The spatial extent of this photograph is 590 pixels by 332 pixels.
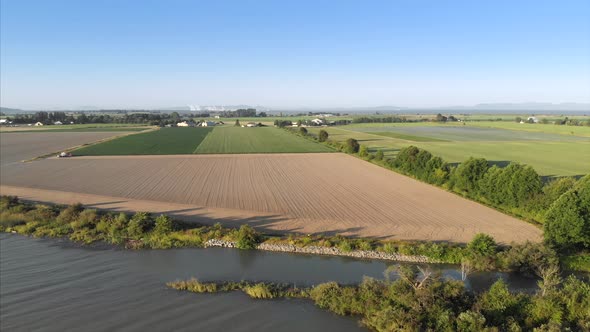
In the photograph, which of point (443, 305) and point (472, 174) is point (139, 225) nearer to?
point (443, 305)

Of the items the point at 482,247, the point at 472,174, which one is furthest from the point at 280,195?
the point at 482,247

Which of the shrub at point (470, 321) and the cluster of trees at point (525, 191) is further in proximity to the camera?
the cluster of trees at point (525, 191)

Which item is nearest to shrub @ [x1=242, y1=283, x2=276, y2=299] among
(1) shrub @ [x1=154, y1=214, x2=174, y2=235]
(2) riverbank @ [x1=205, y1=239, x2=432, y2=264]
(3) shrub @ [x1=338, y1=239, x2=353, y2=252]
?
(2) riverbank @ [x1=205, y1=239, x2=432, y2=264]

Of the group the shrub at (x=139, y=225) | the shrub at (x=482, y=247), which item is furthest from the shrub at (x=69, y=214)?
the shrub at (x=482, y=247)

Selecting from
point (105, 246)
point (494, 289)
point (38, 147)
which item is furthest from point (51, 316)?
A: point (38, 147)

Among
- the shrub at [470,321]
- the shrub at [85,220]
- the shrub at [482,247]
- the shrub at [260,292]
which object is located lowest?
the shrub at [260,292]

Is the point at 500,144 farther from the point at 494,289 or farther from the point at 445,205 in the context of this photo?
the point at 494,289

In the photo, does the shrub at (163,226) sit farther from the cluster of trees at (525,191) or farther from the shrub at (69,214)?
the cluster of trees at (525,191)
